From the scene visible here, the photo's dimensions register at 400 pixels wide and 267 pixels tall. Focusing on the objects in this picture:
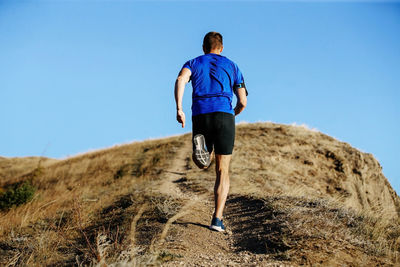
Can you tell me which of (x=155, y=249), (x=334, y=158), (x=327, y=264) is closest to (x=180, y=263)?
(x=155, y=249)

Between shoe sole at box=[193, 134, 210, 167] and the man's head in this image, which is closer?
shoe sole at box=[193, 134, 210, 167]

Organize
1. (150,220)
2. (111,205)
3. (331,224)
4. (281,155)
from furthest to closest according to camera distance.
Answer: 1. (281,155)
2. (111,205)
3. (150,220)
4. (331,224)

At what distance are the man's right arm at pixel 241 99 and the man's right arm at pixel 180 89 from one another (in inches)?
29.2

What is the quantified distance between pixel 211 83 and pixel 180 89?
1.37 feet

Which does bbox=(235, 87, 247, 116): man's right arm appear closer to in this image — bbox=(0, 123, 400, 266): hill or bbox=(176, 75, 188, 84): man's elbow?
bbox=(176, 75, 188, 84): man's elbow

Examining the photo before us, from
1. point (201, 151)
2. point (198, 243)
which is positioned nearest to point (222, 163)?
point (201, 151)

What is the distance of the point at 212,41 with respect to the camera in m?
4.96

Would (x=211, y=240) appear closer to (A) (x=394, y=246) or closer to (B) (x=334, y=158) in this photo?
(A) (x=394, y=246)

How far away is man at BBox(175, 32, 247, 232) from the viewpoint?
4.66m

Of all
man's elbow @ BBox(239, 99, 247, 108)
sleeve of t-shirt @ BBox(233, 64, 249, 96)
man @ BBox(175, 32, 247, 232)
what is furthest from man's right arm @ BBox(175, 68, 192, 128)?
man's elbow @ BBox(239, 99, 247, 108)

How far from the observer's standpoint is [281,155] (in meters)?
17.9

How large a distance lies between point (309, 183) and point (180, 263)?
42.4 ft

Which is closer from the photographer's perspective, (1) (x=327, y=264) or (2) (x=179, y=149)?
(1) (x=327, y=264)

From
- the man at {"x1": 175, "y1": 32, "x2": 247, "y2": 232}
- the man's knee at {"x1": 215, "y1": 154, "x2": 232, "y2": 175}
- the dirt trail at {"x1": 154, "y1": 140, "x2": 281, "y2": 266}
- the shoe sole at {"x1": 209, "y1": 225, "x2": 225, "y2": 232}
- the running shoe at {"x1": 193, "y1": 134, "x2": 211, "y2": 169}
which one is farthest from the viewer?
the shoe sole at {"x1": 209, "y1": 225, "x2": 225, "y2": 232}
